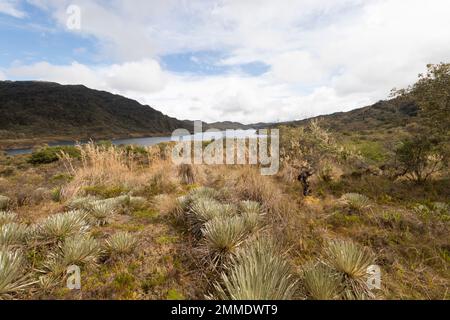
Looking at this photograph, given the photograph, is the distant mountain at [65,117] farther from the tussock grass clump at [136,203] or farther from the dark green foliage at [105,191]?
the tussock grass clump at [136,203]

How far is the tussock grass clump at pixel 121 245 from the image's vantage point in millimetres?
3281

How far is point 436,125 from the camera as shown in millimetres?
6844

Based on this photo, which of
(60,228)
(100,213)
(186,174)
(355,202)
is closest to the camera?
(60,228)

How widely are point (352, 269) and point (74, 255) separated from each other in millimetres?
3390

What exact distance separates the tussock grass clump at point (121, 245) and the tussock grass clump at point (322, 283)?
2453mm

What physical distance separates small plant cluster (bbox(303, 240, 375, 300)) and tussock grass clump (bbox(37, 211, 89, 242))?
3472mm

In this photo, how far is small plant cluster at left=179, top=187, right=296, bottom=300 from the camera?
218 centimetres

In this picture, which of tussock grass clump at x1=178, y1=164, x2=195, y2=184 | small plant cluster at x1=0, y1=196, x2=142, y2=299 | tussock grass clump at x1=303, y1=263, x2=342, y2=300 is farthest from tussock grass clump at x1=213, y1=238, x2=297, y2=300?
tussock grass clump at x1=178, y1=164, x2=195, y2=184

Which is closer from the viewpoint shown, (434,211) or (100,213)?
(100,213)

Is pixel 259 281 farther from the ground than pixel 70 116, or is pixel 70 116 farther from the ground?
pixel 70 116

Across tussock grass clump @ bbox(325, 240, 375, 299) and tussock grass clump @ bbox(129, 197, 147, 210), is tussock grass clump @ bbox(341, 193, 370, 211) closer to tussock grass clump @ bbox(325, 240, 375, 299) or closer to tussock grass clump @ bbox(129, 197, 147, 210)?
tussock grass clump @ bbox(325, 240, 375, 299)

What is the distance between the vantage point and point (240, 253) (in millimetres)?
2789

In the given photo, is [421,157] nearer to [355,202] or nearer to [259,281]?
[355,202]

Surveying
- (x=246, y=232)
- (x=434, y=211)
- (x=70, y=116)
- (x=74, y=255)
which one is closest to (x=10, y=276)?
(x=74, y=255)
